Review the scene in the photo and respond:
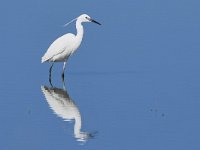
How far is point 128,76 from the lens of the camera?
15.0 meters

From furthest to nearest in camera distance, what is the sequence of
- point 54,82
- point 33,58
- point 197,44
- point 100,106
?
point 197,44 → point 33,58 → point 54,82 → point 100,106

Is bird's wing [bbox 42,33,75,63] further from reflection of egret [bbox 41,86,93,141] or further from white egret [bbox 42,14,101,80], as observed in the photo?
reflection of egret [bbox 41,86,93,141]

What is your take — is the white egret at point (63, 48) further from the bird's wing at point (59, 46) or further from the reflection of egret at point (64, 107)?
the reflection of egret at point (64, 107)

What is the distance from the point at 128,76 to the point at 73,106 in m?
2.48

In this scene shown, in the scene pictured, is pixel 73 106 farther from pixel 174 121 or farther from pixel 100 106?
pixel 174 121

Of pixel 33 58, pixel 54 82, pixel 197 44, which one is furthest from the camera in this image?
pixel 197 44


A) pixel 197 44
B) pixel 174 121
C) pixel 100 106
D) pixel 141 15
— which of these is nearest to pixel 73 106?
pixel 100 106

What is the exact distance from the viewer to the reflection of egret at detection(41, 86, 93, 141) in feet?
36.1

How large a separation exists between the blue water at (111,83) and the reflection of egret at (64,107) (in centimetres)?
1

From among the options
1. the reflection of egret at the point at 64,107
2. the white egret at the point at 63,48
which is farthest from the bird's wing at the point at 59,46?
the reflection of egret at the point at 64,107

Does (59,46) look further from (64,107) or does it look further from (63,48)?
(64,107)

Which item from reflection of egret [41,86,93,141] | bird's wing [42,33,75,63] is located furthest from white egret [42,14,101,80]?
reflection of egret [41,86,93,141]

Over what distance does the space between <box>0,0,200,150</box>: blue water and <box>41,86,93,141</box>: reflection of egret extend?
0.05ft

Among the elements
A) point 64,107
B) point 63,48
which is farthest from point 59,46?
point 64,107
